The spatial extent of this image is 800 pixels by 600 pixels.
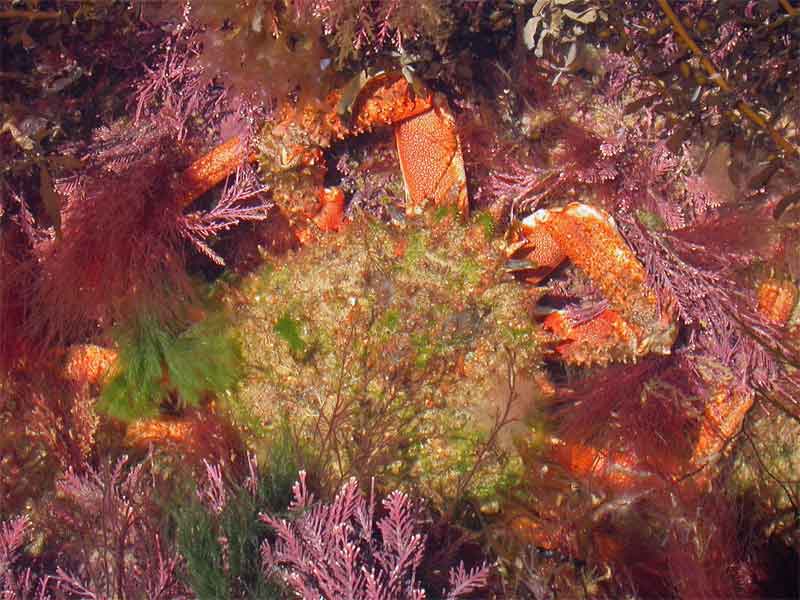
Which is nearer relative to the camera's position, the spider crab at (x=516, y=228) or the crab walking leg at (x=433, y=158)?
the spider crab at (x=516, y=228)

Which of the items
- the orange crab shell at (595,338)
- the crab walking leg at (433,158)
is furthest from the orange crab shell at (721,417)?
the crab walking leg at (433,158)

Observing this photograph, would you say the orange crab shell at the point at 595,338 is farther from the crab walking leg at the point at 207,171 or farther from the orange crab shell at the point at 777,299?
the crab walking leg at the point at 207,171

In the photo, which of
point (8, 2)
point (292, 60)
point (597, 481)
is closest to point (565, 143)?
point (292, 60)

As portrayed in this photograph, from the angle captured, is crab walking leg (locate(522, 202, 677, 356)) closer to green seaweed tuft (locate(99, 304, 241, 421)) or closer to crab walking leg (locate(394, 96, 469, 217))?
crab walking leg (locate(394, 96, 469, 217))

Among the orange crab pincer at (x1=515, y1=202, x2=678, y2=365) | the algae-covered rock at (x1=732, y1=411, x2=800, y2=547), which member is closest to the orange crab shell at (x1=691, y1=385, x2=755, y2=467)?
the algae-covered rock at (x1=732, y1=411, x2=800, y2=547)

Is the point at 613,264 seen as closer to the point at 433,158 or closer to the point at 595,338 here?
the point at 595,338

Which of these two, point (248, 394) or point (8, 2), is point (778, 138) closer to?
point (248, 394)
